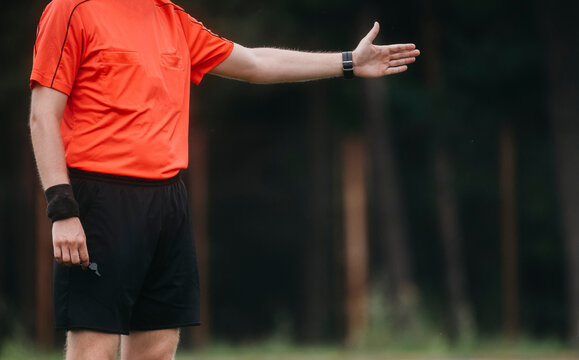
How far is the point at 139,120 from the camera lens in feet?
10.5

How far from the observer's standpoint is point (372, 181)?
573 inches

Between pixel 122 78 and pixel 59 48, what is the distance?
23cm

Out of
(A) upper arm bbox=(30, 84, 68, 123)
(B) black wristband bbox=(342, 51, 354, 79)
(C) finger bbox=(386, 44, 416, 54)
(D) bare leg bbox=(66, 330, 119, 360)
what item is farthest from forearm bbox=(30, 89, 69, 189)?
(C) finger bbox=(386, 44, 416, 54)

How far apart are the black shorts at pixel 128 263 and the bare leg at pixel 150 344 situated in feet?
0.13

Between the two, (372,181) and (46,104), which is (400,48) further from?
(372,181)

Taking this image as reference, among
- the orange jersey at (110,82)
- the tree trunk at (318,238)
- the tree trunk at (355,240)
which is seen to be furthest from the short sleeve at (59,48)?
the tree trunk at (318,238)

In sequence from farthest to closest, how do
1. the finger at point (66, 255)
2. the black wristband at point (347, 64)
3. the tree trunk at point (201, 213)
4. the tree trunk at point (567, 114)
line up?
1. the tree trunk at point (567, 114)
2. the tree trunk at point (201, 213)
3. the black wristband at point (347, 64)
4. the finger at point (66, 255)

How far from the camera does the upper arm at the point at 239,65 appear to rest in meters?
3.76

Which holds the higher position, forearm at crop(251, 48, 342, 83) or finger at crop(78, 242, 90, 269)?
forearm at crop(251, 48, 342, 83)

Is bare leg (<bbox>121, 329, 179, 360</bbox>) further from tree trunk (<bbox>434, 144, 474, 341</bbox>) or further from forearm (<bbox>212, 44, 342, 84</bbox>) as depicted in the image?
tree trunk (<bbox>434, 144, 474, 341</bbox>)

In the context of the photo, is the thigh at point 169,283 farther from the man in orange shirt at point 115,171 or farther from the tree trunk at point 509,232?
the tree trunk at point 509,232

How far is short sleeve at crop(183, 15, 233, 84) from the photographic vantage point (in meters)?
3.62

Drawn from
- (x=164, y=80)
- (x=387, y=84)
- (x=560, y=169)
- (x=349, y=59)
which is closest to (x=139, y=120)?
(x=164, y=80)

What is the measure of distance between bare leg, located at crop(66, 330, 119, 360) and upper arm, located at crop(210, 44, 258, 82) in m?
1.22
